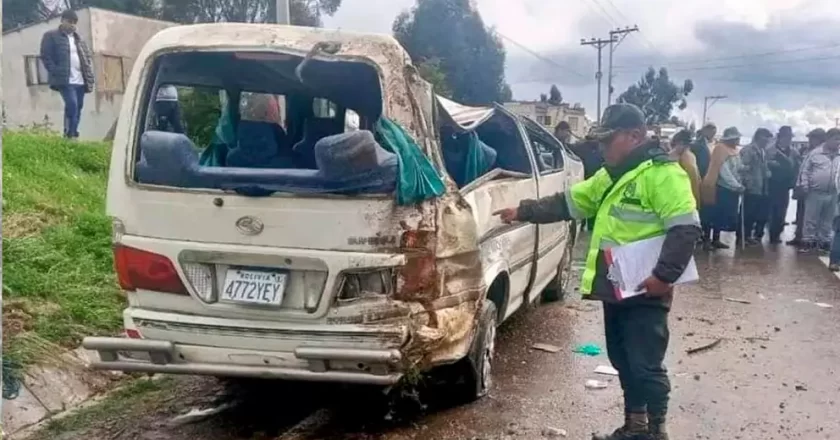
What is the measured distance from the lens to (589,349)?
6262 mm

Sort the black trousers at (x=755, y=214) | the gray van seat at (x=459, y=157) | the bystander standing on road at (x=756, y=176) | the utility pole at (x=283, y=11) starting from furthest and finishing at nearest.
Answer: the black trousers at (x=755, y=214)
the bystander standing on road at (x=756, y=176)
the utility pole at (x=283, y=11)
the gray van seat at (x=459, y=157)

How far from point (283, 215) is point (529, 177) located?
2.41 meters

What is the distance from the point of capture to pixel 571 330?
6.92 meters

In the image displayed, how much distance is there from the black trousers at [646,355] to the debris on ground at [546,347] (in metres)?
2.01

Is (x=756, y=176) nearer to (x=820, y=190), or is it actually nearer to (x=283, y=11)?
(x=820, y=190)

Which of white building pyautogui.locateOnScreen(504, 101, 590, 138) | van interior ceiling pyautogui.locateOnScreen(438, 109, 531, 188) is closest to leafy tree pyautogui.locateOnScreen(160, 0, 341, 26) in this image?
white building pyautogui.locateOnScreen(504, 101, 590, 138)

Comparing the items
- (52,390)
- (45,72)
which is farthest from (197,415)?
(45,72)

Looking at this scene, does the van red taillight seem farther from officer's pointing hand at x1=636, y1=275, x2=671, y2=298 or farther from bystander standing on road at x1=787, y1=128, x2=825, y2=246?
bystander standing on road at x1=787, y1=128, x2=825, y2=246

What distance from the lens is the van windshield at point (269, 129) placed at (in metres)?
3.88

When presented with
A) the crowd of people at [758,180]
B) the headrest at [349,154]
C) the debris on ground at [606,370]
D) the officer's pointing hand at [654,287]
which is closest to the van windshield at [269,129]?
the headrest at [349,154]

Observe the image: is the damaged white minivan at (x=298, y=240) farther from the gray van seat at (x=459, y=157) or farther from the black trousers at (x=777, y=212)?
the black trousers at (x=777, y=212)

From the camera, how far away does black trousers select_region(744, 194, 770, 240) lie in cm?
1257

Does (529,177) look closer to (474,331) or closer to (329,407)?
(474,331)

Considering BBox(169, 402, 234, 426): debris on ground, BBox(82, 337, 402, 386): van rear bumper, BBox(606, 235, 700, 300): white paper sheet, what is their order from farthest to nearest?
BBox(169, 402, 234, 426): debris on ground
BBox(606, 235, 700, 300): white paper sheet
BBox(82, 337, 402, 386): van rear bumper
